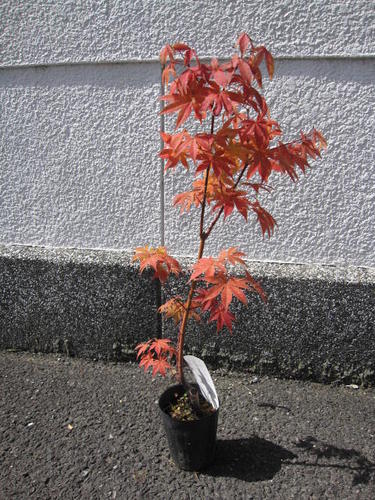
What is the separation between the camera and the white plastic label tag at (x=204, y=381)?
6.88 ft

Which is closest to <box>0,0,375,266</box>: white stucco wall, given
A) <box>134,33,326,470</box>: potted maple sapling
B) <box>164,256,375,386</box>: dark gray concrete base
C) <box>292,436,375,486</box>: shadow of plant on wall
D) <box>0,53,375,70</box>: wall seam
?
<box>0,53,375,70</box>: wall seam

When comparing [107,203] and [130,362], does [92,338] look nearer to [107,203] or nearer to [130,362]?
[130,362]

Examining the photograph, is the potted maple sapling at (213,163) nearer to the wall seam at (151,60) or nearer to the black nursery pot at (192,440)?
the black nursery pot at (192,440)

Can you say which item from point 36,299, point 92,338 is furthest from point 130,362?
point 36,299

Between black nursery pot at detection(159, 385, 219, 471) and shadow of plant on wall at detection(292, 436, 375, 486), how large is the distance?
1.47 feet

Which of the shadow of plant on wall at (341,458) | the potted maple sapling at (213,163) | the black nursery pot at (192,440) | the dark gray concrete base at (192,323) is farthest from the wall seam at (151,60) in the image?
the shadow of plant on wall at (341,458)

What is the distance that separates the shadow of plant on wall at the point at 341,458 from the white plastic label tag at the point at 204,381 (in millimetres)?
525

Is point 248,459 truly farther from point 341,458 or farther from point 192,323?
point 192,323

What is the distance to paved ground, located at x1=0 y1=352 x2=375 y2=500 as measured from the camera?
2021 millimetres

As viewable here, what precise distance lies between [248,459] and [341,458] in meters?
0.46

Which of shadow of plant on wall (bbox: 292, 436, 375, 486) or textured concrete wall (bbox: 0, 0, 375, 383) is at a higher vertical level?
textured concrete wall (bbox: 0, 0, 375, 383)

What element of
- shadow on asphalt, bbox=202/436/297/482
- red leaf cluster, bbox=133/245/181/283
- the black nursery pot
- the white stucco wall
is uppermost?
the white stucco wall

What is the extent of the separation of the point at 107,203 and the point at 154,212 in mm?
338

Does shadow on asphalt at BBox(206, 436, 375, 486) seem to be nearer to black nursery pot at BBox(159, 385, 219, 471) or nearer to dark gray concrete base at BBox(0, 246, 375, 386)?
black nursery pot at BBox(159, 385, 219, 471)
